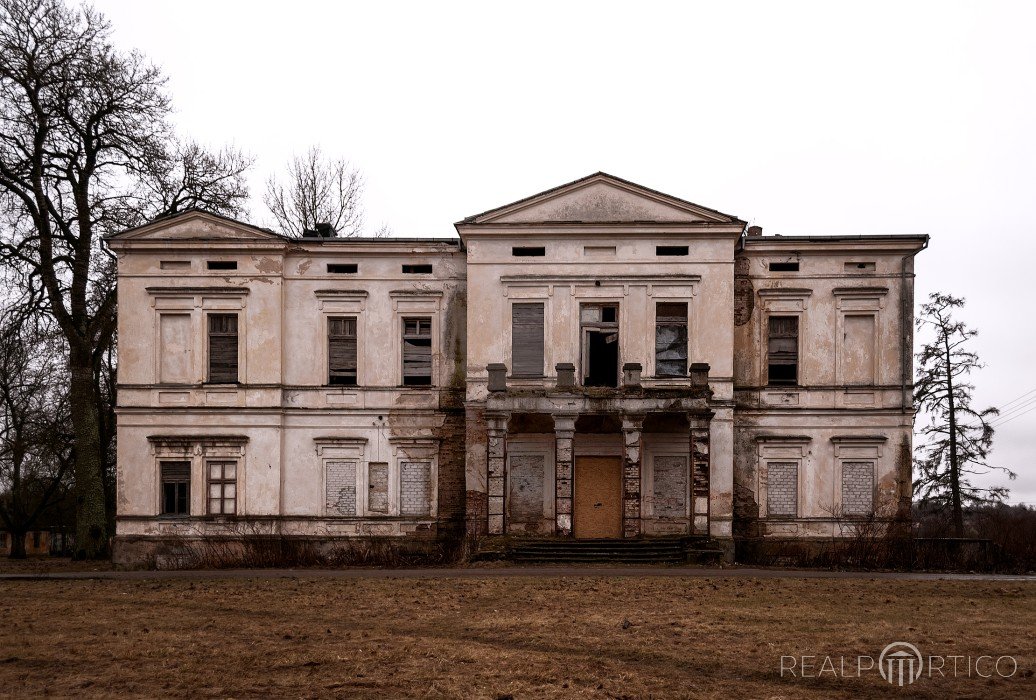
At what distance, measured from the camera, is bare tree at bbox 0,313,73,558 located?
1156 inches

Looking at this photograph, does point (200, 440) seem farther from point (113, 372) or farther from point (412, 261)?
point (113, 372)

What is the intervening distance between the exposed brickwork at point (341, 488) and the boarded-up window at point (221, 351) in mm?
3863

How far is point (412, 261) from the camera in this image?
94.7 feet

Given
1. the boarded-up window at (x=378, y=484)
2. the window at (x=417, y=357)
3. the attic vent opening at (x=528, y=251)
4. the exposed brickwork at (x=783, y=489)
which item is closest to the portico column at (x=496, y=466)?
the window at (x=417, y=357)

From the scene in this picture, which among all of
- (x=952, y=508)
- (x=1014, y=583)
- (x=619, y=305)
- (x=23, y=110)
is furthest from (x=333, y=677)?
A: (x=952, y=508)

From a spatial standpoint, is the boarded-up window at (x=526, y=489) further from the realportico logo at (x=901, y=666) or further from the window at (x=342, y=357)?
the realportico logo at (x=901, y=666)

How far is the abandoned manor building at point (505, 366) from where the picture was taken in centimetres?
2727

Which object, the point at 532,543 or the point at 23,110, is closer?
the point at 532,543

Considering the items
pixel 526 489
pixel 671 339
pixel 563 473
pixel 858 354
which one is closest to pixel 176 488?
pixel 526 489

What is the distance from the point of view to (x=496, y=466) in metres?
25.8

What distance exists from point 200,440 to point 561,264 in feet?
37.2

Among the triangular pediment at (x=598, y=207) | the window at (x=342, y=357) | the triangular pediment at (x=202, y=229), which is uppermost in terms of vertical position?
the triangular pediment at (x=598, y=207)

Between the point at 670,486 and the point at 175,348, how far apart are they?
47.8 ft

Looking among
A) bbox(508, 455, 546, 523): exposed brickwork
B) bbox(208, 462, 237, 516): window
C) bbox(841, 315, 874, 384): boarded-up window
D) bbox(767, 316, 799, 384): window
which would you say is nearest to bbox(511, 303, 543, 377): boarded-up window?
bbox(508, 455, 546, 523): exposed brickwork
